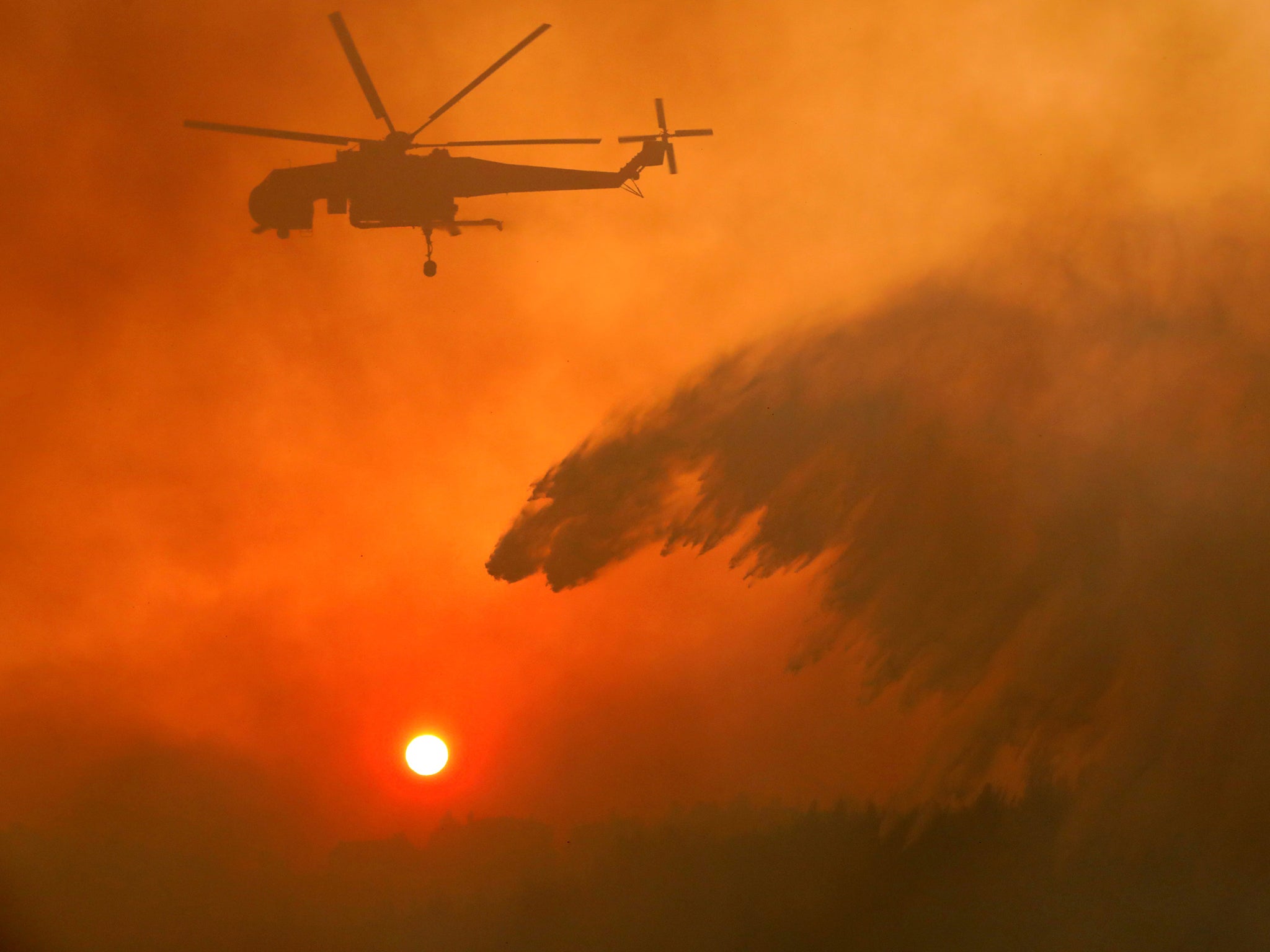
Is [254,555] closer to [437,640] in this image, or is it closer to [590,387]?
[437,640]

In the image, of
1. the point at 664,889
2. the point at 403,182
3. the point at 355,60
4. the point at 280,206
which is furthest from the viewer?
the point at 664,889

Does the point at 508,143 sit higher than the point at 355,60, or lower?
lower

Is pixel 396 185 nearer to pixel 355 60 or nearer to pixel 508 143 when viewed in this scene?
pixel 355 60

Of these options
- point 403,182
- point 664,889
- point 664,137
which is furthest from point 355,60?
point 664,889

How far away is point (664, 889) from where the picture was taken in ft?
38.9

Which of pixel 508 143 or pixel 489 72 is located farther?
pixel 508 143

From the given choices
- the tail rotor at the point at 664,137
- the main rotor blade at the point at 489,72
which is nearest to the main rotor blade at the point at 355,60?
the main rotor blade at the point at 489,72

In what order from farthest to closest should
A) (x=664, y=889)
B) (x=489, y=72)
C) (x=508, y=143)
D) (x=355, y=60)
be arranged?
(x=664, y=889) < (x=508, y=143) < (x=355, y=60) < (x=489, y=72)

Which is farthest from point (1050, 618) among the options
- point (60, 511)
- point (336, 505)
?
point (60, 511)

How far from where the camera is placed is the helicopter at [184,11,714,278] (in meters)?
9.64

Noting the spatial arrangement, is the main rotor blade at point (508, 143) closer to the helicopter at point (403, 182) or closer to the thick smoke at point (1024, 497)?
the helicopter at point (403, 182)

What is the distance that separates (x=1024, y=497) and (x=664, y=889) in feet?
22.3

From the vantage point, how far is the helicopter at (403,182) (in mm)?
9641

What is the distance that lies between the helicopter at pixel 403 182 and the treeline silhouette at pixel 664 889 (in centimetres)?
757
